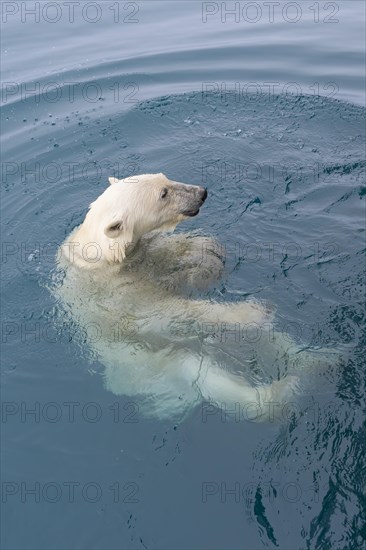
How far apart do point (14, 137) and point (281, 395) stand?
7.82 meters

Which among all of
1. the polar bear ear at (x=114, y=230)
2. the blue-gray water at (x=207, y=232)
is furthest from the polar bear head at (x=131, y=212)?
the blue-gray water at (x=207, y=232)

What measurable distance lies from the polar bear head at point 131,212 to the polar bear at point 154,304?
0.01 metres

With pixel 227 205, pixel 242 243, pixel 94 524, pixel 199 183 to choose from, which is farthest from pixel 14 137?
pixel 94 524

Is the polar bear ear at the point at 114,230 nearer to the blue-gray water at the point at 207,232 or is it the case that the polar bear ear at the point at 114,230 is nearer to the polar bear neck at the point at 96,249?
the polar bear neck at the point at 96,249

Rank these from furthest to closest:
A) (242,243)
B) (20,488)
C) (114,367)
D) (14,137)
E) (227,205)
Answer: (14,137)
(227,205)
(242,243)
(114,367)
(20,488)

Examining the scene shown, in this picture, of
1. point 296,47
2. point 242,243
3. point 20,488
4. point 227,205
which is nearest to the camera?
point 20,488

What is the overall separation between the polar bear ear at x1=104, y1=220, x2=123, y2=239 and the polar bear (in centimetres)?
1

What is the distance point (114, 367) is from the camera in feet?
19.8

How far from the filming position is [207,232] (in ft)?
25.7

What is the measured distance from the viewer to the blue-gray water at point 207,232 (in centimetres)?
486

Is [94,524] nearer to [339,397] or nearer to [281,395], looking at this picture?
[281,395]

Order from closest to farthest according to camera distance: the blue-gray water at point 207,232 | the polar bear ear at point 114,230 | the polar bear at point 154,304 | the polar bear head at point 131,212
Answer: the blue-gray water at point 207,232
the polar bear at point 154,304
the polar bear ear at point 114,230
the polar bear head at point 131,212

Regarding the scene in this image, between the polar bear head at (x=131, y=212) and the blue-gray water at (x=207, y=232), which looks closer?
the blue-gray water at (x=207, y=232)

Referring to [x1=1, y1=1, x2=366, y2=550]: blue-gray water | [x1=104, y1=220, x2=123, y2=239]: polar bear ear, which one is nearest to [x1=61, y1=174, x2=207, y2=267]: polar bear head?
[x1=104, y1=220, x2=123, y2=239]: polar bear ear
